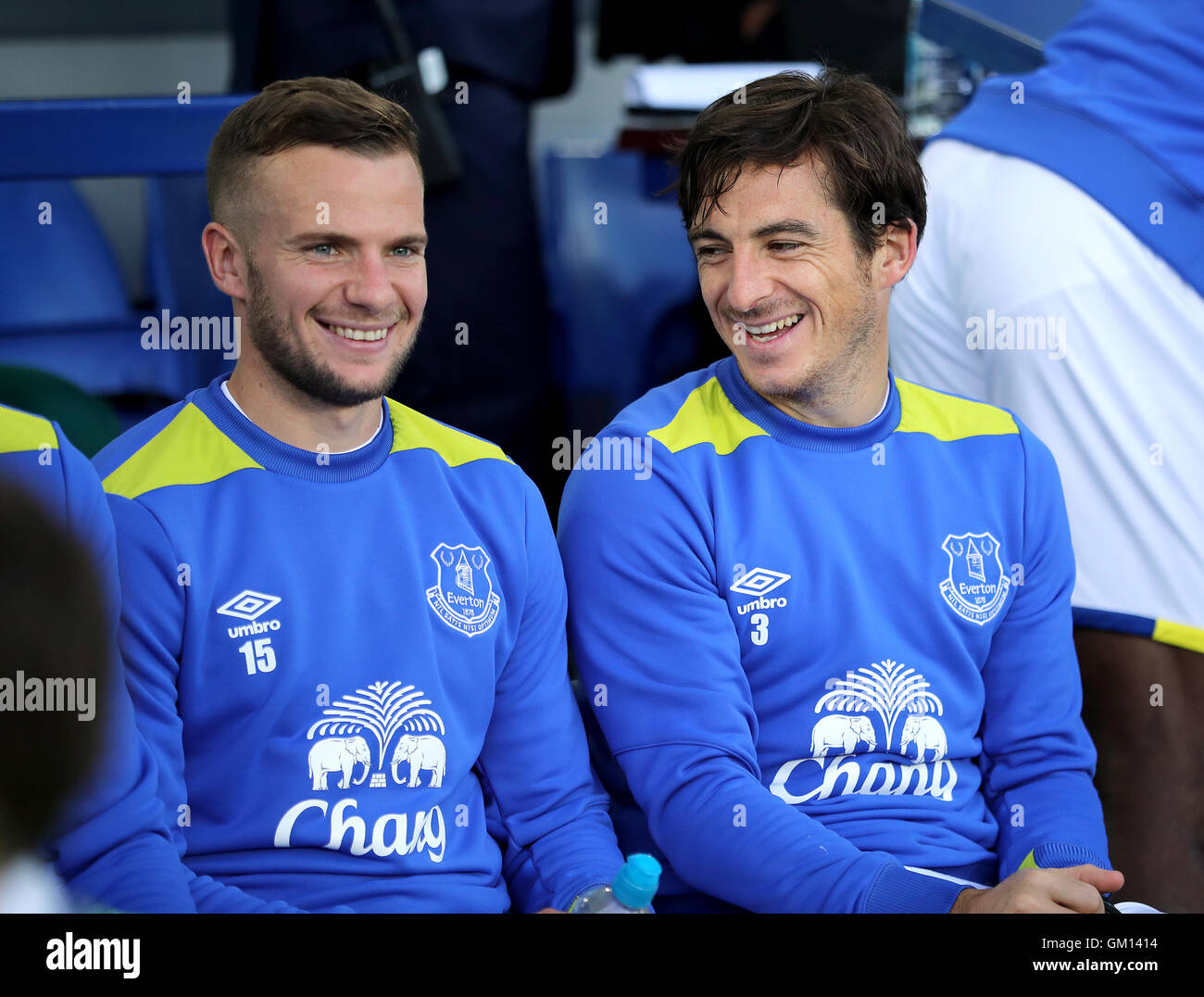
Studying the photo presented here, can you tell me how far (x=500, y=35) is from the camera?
206 cm

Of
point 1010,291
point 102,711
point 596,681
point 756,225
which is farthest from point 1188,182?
point 102,711

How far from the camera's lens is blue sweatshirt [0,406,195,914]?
98 centimetres

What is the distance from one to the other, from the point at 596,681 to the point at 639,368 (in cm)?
109

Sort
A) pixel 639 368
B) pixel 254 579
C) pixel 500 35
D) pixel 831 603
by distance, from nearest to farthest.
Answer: pixel 254 579 → pixel 831 603 → pixel 500 35 → pixel 639 368

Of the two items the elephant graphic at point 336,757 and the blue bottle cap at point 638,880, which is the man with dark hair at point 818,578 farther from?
the elephant graphic at point 336,757

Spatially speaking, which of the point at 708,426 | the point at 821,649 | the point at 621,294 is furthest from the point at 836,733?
the point at 621,294

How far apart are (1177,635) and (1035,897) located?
1.49ft

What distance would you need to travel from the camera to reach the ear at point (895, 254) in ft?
4.38

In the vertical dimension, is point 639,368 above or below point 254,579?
above

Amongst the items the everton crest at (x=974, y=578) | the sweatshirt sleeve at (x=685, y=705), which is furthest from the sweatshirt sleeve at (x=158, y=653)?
the everton crest at (x=974, y=578)

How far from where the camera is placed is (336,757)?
1.09m

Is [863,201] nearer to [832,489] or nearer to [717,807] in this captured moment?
[832,489]

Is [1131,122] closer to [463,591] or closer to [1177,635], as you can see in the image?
[1177,635]

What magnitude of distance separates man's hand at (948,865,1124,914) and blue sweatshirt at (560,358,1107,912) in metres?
0.03
